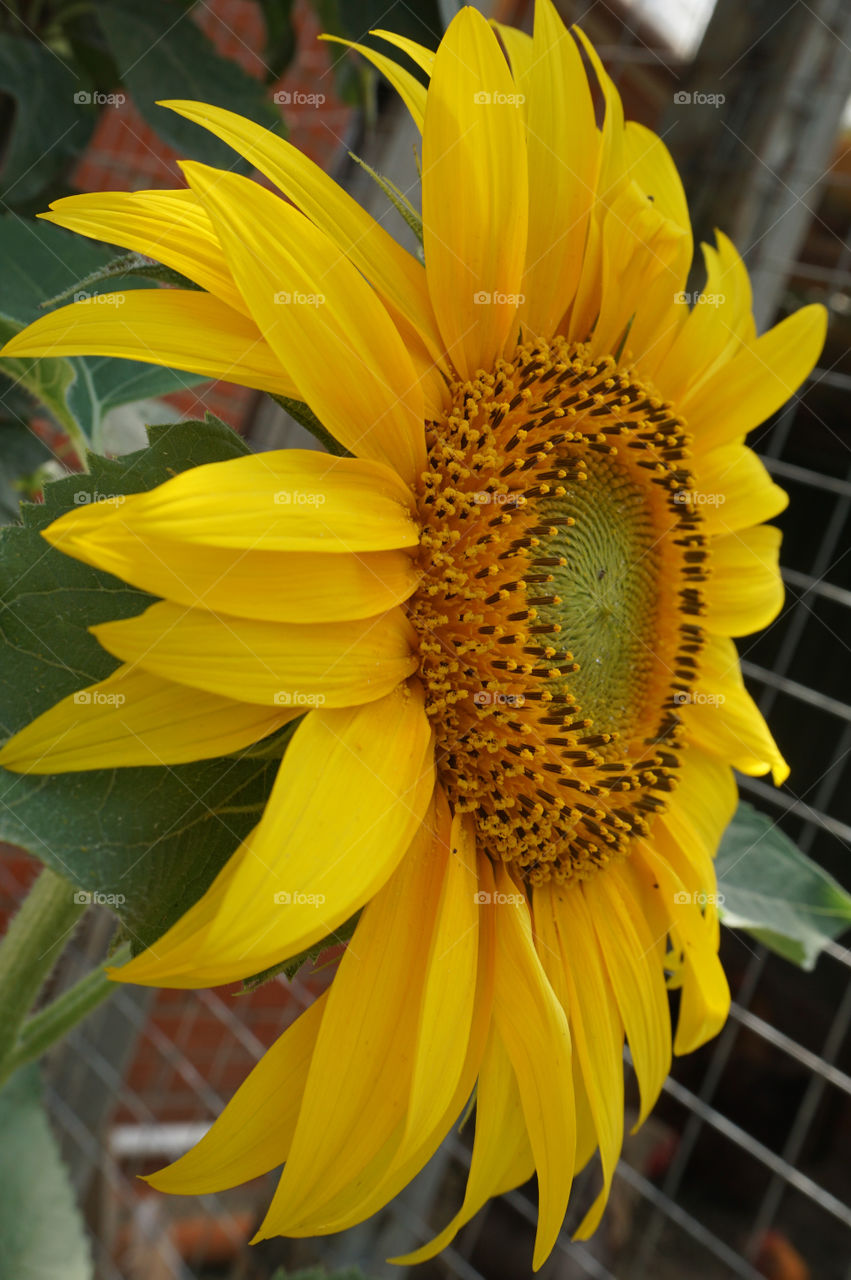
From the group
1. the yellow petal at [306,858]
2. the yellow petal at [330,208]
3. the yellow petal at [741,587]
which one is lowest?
the yellow petal at [306,858]

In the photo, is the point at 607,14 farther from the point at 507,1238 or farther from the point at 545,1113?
the point at 507,1238

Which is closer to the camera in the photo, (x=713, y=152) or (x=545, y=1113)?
(x=545, y=1113)

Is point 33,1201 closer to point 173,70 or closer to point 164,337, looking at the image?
point 164,337

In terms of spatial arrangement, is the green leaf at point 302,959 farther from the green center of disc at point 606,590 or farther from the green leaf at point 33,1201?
the green leaf at point 33,1201

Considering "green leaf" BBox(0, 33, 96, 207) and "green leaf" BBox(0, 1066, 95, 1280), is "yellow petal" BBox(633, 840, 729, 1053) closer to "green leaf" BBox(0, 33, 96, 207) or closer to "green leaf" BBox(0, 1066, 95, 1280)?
"green leaf" BBox(0, 1066, 95, 1280)

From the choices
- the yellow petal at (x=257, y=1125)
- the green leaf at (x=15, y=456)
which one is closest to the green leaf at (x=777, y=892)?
the yellow petal at (x=257, y=1125)

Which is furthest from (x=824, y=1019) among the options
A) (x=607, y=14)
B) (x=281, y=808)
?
(x=281, y=808)

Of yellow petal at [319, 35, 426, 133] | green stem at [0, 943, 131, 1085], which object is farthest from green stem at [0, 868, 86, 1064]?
yellow petal at [319, 35, 426, 133]
